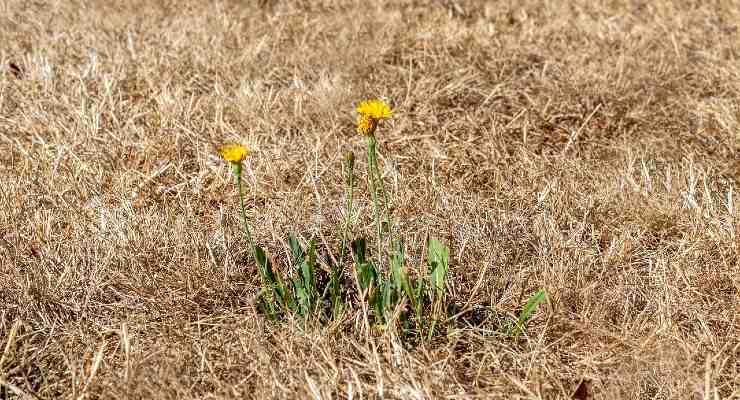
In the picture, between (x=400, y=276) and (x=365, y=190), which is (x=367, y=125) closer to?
(x=400, y=276)

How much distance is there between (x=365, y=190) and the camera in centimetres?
220

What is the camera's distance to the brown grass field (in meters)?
1.49

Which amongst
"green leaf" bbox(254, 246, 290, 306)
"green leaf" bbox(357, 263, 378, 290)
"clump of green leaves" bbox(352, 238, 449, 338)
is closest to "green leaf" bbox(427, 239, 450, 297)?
"clump of green leaves" bbox(352, 238, 449, 338)

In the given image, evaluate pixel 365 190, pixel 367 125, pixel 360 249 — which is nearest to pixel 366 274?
pixel 360 249

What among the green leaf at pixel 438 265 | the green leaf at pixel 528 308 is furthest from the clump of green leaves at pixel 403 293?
the green leaf at pixel 528 308

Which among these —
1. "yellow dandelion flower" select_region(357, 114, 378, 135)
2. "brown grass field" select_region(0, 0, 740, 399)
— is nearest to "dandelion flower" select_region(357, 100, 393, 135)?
"yellow dandelion flower" select_region(357, 114, 378, 135)

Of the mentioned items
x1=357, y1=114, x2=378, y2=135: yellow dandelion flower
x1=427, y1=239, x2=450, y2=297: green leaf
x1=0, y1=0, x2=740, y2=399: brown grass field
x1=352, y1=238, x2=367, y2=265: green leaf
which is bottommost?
x1=0, y1=0, x2=740, y2=399: brown grass field

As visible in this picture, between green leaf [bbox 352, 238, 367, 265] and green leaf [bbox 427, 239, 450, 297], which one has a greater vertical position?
green leaf [bbox 352, 238, 367, 265]

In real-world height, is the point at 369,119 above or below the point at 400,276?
above

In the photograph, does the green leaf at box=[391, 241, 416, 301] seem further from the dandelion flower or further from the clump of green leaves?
the dandelion flower

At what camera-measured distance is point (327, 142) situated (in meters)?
2.47

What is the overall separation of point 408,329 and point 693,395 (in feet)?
1.83

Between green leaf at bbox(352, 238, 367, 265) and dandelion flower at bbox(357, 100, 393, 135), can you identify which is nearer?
dandelion flower at bbox(357, 100, 393, 135)

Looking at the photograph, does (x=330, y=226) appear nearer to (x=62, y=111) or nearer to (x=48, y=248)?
(x=48, y=248)
